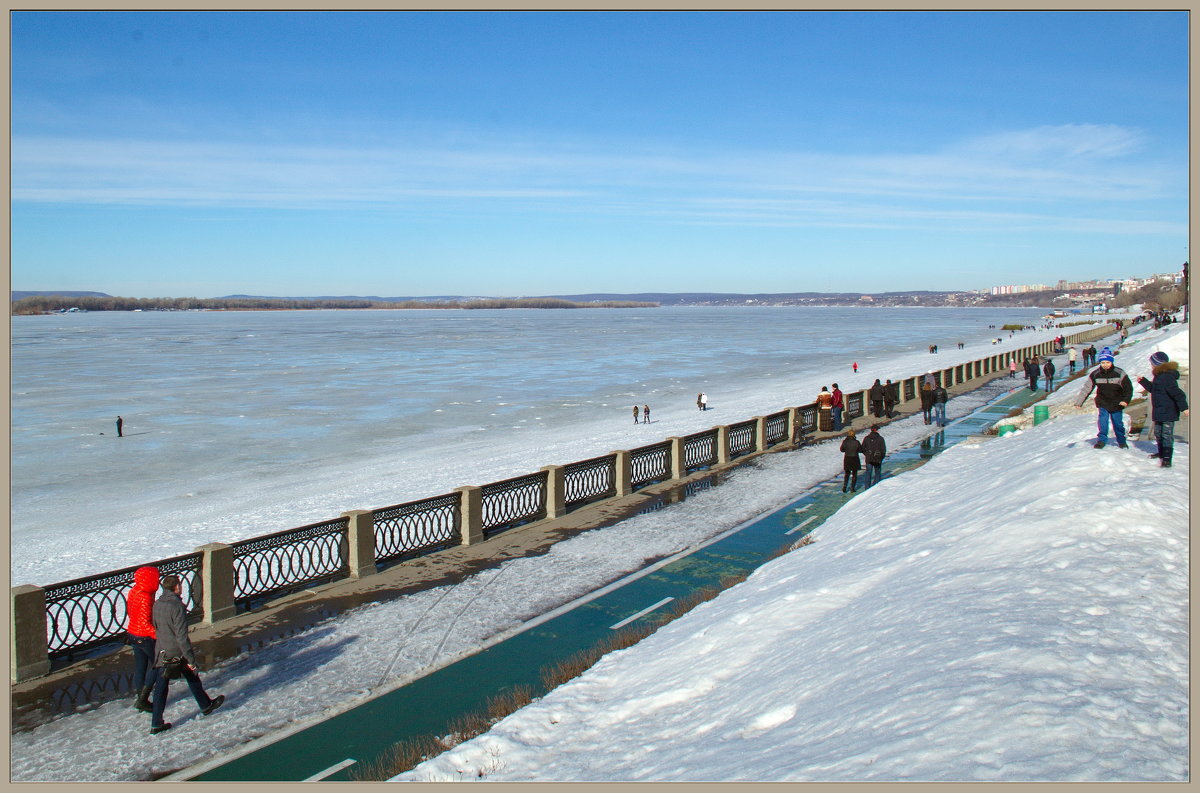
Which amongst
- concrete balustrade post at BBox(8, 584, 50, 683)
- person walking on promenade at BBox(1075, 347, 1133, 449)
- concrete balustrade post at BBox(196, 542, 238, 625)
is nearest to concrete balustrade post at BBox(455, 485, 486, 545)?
concrete balustrade post at BBox(196, 542, 238, 625)

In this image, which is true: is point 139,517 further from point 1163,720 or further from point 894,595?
point 1163,720

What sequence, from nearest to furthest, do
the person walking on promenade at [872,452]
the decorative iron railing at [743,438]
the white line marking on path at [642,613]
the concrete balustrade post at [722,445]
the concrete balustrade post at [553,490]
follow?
the white line marking on path at [642,613] → the concrete balustrade post at [553,490] → the person walking on promenade at [872,452] → the concrete balustrade post at [722,445] → the decorative iron railing at [743,438]

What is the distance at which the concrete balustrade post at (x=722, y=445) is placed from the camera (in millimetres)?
21734

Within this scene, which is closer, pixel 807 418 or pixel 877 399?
pixel 807 418

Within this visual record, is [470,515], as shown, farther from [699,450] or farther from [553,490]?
[699,450]

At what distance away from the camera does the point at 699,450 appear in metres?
21.3

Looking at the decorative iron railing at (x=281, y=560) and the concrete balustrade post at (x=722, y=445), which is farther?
the concrete balustrade post at (x=722, y=445)

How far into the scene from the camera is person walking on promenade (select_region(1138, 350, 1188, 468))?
1067 centimetres

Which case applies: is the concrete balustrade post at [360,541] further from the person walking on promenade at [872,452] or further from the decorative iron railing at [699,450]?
the person walking on promenade at [872,452]

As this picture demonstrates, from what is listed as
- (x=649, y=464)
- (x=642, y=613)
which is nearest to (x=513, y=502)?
(x=649, y=464)

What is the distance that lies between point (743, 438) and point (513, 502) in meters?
9.40

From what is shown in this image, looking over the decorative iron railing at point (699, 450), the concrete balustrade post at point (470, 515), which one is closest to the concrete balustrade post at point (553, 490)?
the concrete balustrade post at point (470, 515)

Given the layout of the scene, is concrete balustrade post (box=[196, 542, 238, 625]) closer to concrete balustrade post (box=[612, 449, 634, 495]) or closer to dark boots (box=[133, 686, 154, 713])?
dark boots (box=[133, 686, 154, 713])

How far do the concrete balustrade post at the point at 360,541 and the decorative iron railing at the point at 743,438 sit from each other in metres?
12.1
